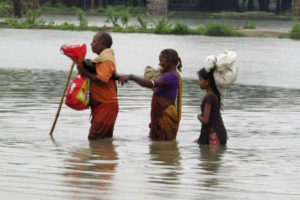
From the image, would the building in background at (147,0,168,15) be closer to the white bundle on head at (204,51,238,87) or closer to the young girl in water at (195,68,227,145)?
the young girl in water at (195,68,227,145)

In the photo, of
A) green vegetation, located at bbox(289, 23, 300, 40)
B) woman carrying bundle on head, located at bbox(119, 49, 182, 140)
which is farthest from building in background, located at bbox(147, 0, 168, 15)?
woman carrying bundle on head, located at bbox(119, 49, 182, 140)

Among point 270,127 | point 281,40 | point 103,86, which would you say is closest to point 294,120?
point 270,127

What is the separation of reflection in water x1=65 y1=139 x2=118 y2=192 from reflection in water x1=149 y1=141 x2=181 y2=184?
347 millimetres

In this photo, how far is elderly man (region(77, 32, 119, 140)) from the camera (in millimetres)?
8477

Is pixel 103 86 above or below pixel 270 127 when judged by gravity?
above

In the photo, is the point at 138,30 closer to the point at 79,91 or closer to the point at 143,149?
the point at 79,91

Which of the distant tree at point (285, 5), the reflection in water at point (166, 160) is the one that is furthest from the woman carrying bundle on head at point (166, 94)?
the distant tree at point (285, 5)

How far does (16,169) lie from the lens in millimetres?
6520

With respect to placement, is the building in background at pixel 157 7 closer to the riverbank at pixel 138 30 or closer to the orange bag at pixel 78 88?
the riverbank at pixel 138 30

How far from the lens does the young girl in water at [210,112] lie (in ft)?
27.5

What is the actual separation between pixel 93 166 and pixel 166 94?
1.93m

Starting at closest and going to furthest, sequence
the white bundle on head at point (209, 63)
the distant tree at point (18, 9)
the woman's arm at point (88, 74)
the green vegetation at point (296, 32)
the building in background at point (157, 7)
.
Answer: the white bundle on head at point (209, 63) < the woman's arm at point (88, 74) < the green vegetation at point (296, 32) < the distant tree at point (18, 9) < the building in background at point (157, 7)

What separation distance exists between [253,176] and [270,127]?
3828mm

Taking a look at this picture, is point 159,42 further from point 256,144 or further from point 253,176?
point 253,176
